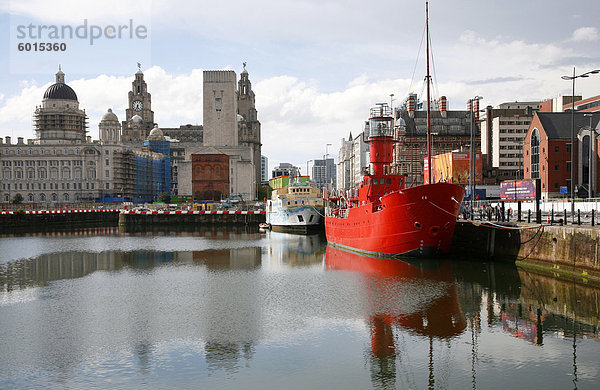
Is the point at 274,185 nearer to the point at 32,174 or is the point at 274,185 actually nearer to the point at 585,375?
the point at 32,174

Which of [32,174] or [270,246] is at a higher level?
[32,174]

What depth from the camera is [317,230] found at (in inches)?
2751

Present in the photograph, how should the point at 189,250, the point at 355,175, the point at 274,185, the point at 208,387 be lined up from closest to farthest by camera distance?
the point at 208,387
the point at 189,250
the point at 274,185
the point at 355,175

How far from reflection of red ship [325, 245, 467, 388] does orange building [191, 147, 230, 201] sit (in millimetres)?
101941

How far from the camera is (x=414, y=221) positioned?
3419 centimetres

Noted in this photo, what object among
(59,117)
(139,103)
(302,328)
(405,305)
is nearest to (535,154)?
(405,305)

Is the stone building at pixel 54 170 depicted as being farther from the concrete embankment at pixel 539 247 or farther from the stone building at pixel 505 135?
the concrete embankment at pixel 539 247

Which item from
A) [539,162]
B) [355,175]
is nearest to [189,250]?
[539,162]

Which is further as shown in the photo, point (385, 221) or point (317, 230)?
point (317, 230)

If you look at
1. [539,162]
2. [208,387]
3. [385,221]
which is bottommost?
[208,387]

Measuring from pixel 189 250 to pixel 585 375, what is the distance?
39140mm

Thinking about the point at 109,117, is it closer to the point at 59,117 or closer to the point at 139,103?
the point at 139,103

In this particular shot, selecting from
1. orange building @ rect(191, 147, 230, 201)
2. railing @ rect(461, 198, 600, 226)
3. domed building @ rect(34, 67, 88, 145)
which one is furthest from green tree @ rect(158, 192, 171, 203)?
railing @ rect(461, 198, 600, 226)

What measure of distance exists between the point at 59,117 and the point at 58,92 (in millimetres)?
8199
